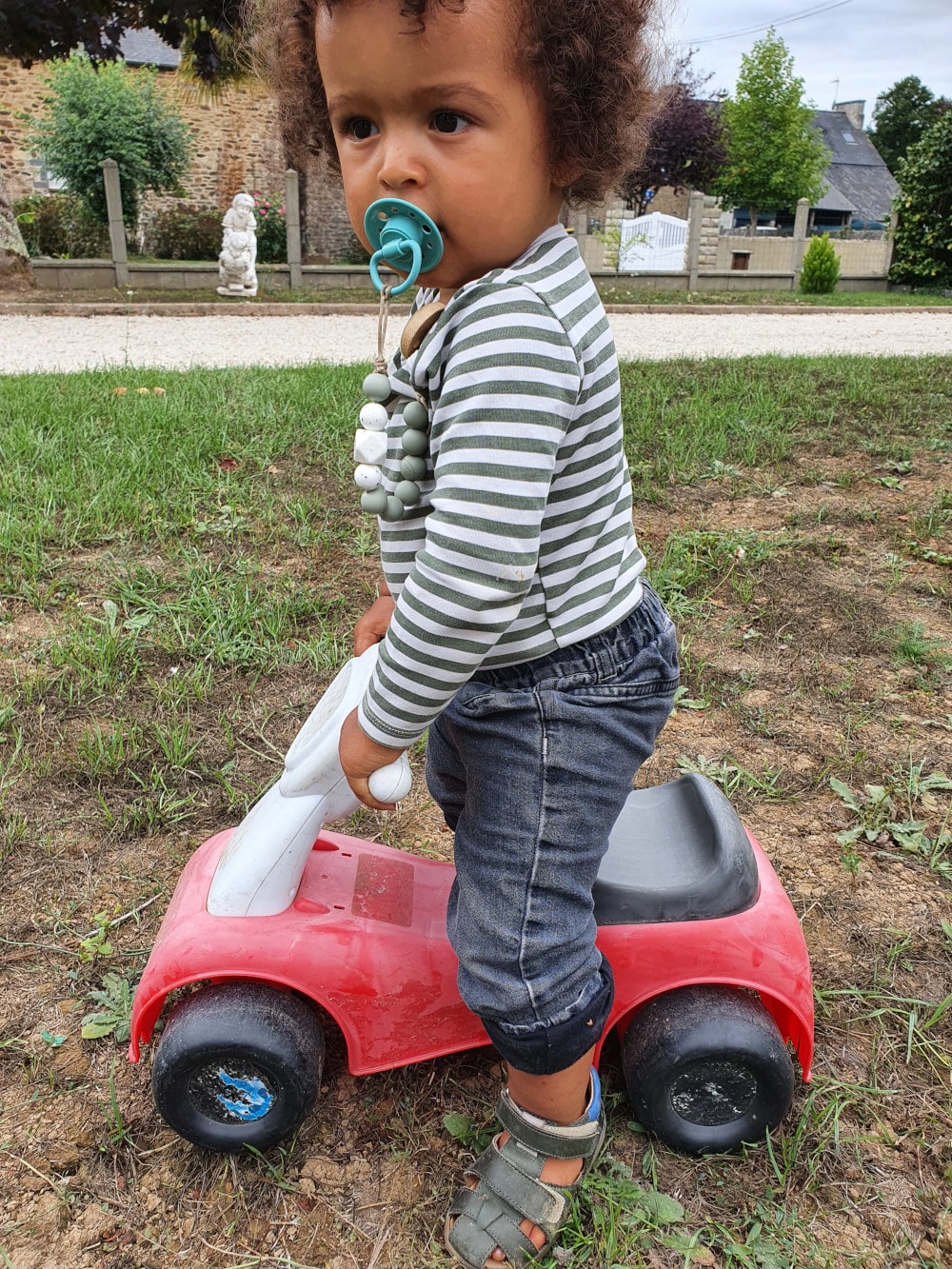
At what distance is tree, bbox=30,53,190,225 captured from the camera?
632 inches

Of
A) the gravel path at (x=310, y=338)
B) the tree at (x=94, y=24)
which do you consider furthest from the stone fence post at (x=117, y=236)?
the gravel path at (x=310, y=338)

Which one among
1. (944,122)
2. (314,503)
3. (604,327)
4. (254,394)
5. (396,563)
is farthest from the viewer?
(944,122)

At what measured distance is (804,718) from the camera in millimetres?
2359

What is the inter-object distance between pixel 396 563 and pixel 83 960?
3.11ft

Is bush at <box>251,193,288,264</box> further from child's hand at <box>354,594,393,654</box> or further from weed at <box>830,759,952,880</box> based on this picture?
child's hand at <box>354,594,393,654</box>

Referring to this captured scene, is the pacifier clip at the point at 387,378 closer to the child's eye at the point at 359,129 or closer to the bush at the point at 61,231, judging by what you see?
the child's eye at the point at 359,129

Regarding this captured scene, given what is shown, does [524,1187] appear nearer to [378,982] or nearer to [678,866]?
[378,982]

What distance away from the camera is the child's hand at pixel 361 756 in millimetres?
1119

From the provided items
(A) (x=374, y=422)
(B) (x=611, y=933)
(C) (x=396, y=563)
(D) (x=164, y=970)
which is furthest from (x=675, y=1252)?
(A) (x=374, y=422)

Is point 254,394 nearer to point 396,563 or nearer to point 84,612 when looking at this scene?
point 84,612

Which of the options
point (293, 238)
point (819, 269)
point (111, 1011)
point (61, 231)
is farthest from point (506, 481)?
point (819, 269)

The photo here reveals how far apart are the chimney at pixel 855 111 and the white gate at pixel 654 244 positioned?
38.4 meters

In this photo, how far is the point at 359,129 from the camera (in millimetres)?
1074

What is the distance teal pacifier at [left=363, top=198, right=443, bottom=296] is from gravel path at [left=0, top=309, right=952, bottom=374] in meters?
5.20
